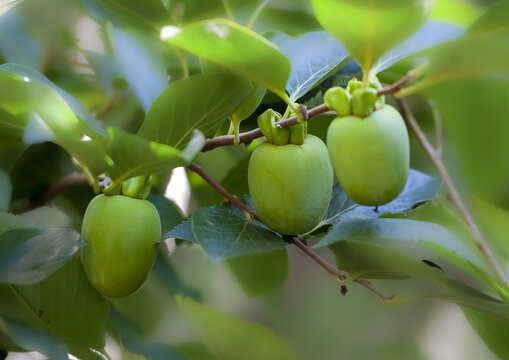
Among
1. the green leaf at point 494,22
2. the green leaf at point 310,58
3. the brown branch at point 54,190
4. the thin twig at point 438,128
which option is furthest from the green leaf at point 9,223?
the thin twig at point 438,128

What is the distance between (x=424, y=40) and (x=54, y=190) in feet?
1.35

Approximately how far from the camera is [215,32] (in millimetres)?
307

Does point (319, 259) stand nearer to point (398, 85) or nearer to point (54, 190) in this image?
point (398, 85)

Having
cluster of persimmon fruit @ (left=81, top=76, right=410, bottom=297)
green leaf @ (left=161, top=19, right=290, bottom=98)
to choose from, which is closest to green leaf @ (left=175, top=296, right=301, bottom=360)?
cluster of persimmon fruit @ (left=81, top=76, right=410, bottom=297)

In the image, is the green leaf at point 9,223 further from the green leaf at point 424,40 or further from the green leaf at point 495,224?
the green leaf at point 495,224

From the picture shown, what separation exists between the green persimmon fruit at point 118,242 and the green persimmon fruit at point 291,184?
0.26ft

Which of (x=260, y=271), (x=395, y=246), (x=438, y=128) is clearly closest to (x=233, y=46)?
(x=395, y=246)

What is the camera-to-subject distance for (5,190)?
0.51 meters

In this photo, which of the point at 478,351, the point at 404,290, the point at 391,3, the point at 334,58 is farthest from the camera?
the point at 478,351

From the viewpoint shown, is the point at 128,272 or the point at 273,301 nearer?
the point at 128,272

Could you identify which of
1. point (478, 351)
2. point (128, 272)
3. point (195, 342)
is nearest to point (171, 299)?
point (195, 342)

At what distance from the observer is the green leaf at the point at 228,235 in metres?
0.34

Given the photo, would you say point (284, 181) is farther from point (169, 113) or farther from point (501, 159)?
point (501, 159)

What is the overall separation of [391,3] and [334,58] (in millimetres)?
129
